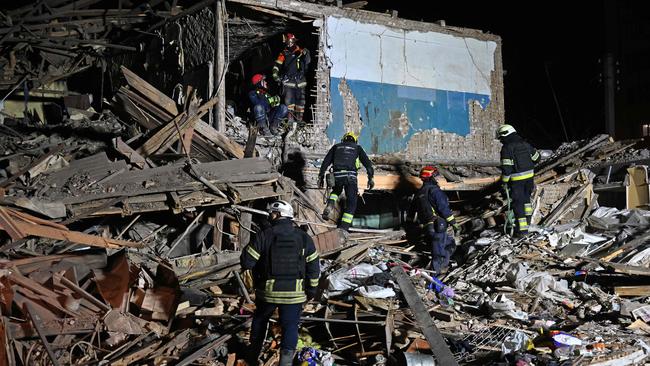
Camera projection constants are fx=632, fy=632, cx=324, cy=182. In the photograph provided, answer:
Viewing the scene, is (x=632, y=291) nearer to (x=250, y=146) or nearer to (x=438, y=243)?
(x=438, y=243)

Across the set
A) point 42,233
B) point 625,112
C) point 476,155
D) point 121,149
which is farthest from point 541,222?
point 625,112

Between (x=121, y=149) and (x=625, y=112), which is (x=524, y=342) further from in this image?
(x=625, y=112)

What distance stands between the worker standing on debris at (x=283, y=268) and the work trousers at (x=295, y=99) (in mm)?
6064

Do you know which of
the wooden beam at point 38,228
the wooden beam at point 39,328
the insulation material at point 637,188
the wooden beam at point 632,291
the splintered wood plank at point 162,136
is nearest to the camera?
the wooden beam at point 39,328

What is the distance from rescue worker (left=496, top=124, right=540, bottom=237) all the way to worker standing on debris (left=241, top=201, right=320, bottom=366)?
468cm

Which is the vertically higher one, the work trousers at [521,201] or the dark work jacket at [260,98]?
the dark work jacket at [260,98]

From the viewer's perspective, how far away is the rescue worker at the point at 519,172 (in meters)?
9.72

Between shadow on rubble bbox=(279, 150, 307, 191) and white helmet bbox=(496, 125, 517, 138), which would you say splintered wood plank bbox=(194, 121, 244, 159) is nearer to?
shadow on rubble bbox=(279, 150, 307, 191)

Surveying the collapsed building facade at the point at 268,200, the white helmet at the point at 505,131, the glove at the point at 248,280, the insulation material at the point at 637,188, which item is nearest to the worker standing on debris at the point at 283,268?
the collapsed building facade at the point at 268,200

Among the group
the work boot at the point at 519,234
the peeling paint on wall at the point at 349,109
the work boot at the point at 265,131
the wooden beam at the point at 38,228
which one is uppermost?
the peeling paint on wall at the point at 349,109

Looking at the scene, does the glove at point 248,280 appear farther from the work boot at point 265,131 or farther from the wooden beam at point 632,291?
the wooden beam at point 632,291

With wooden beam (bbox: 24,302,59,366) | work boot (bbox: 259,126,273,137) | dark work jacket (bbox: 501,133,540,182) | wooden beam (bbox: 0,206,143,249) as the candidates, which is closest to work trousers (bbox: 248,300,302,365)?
wooden beam (bbox: 24,302,59,366)

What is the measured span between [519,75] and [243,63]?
1101cm

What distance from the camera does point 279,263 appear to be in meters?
5.98
